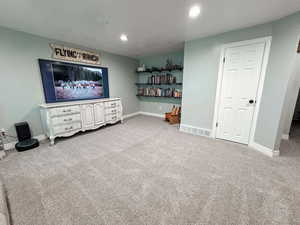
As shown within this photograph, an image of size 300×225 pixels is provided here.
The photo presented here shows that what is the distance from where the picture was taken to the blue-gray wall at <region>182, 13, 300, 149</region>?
6.48ft

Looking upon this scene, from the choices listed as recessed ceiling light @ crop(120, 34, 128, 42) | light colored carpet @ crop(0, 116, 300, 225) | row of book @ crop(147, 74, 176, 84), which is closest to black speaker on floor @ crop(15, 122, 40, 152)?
light colored carpet @ crop(0, 116, 300, 225)

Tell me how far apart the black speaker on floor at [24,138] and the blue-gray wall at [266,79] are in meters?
3.42

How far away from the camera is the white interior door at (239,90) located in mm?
2357

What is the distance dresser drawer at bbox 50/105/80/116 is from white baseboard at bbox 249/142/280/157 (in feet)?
12.8

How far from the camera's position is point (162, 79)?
14.3ft

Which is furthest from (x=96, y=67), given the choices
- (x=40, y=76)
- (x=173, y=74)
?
(x=173, y=74)

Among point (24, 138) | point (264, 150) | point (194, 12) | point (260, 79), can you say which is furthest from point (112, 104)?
point (264, 150)

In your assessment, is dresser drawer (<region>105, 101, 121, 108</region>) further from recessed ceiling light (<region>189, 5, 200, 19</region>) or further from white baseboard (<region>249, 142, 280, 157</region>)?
white baseboard (<region>249, 142, 280, 157</region>)

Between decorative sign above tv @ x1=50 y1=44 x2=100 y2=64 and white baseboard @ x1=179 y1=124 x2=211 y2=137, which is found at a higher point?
decorative sign above tv @ x1=50 y1=44 x2=100 y2=64

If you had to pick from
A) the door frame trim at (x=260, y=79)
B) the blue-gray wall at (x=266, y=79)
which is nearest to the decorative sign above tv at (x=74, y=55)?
the blue-gray wall at (x=266, y=79)

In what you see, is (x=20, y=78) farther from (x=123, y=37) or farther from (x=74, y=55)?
(x=123, y=37)

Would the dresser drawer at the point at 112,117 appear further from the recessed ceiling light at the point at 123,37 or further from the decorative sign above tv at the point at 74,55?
the recessed ceiling light at the point at 123,37

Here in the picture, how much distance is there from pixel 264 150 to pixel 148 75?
13.3 feet

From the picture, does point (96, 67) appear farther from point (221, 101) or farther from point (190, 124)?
point (221, 101)
